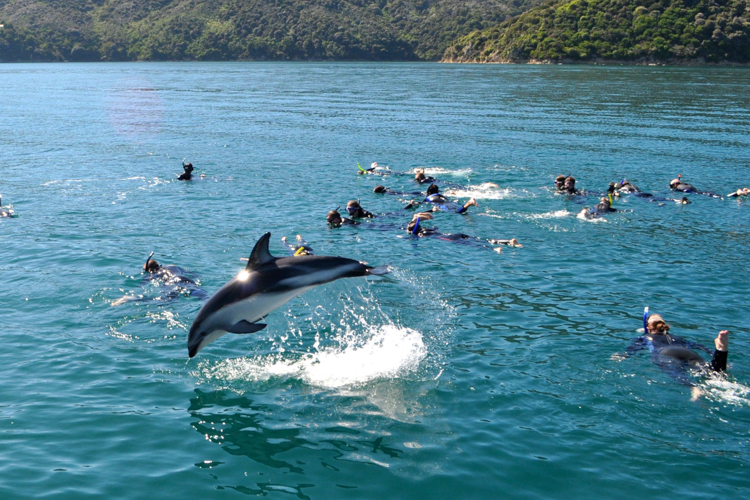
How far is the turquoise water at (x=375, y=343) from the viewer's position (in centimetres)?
1118

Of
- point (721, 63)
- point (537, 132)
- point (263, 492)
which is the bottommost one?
point (263, 492)

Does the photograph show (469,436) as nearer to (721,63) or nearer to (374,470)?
(374,470)

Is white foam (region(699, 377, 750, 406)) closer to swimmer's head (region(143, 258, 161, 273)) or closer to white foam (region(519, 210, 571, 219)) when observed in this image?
white foam (region(519, 210, 571, 219))

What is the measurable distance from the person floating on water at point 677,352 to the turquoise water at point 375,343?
33 cm

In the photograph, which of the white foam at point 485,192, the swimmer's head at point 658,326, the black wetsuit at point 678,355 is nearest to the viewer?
the black wetsuit at point 678,355

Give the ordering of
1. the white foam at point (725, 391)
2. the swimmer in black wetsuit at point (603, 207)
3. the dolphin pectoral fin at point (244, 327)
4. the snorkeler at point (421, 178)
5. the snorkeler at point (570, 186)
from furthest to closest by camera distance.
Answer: the snorkeler at point (421, 178)
the snorkeler at point (570, 186)
the swimmer in black wetsuit at point (603, 207)
the white foam at point (725, 391)
the dolphin pectoral fin at point (244, 327)

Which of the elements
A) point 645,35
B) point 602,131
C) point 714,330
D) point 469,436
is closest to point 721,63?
point 645,35

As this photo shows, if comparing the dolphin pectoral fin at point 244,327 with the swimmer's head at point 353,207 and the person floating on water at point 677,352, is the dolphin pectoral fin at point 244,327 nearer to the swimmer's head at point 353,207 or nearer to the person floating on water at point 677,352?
the person floating on water at point 677,352

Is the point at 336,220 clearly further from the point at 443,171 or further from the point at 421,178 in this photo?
the point at 443,171

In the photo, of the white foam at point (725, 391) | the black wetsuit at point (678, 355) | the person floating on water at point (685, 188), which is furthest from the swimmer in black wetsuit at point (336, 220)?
the person floating on water at point (685, 188)

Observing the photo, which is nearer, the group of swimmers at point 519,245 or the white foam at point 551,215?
the group of swimmers at point 519,245

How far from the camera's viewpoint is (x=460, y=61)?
18312 cm

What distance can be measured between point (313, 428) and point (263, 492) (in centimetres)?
192

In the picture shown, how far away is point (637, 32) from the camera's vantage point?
131375 mm
